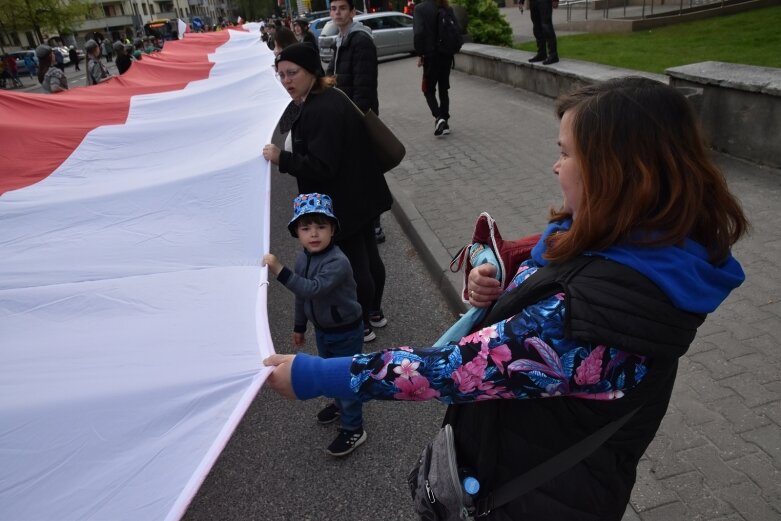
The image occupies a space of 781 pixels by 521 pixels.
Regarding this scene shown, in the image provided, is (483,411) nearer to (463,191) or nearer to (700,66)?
(463,191)

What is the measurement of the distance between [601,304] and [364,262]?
266cm

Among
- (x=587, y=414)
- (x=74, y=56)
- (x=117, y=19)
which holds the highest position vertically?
(x=117, y=19)

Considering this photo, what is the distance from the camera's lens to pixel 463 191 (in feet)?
20.8

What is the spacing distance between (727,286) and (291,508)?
2369mm

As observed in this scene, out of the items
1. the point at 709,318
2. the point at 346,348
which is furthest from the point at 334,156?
the point at 709,318

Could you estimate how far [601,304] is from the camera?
3.43 feet

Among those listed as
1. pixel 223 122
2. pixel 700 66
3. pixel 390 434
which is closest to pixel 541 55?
pixel 700 66

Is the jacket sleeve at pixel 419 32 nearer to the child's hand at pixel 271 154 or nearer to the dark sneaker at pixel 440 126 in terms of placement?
the dark sneaker at pixel 440 126

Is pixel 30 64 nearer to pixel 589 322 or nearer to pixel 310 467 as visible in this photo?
pixel 310 467

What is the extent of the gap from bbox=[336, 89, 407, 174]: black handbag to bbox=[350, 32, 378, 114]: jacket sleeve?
1.77 meters

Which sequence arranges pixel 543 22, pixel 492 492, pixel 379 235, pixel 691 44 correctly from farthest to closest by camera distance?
pixel 691 44
pixel 543 22
pixel 379 235
pixel 492 492

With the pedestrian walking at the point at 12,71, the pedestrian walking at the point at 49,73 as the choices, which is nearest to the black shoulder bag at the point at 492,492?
the pedestrian walking at the point at 49,73

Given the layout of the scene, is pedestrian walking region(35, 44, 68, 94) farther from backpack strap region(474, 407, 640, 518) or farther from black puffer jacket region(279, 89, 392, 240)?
backpack strap region(474, 407, 640, 518)

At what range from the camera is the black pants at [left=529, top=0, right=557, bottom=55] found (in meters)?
8.99
